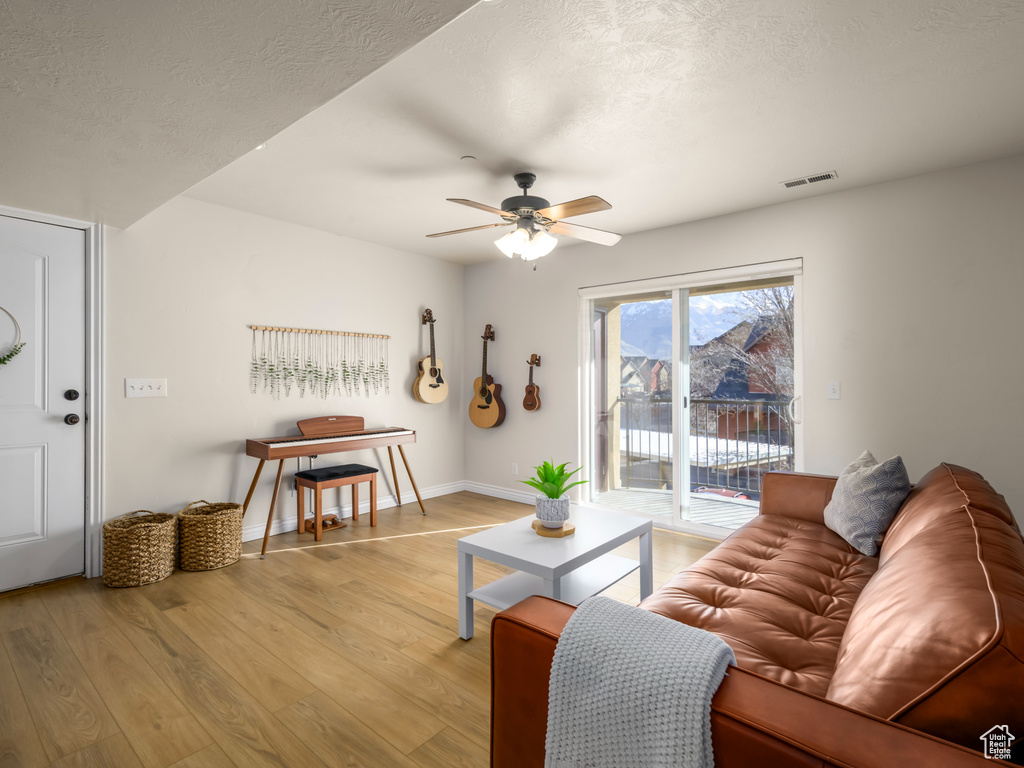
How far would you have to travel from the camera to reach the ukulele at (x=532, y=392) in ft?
15.2

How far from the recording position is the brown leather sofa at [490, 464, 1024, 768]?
2.30ft

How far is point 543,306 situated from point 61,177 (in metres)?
3.27

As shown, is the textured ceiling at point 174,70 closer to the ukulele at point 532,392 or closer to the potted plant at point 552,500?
the potted plant at point 552,500

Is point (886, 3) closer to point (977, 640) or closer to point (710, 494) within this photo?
point (977, 640)

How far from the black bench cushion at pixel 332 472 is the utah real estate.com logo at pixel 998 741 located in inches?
138

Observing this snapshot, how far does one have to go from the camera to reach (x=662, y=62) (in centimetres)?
188

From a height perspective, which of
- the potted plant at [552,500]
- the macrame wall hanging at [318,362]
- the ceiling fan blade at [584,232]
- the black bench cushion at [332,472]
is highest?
the ceiling fan blade at [584,232]

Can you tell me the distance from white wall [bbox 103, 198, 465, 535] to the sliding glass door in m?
1.83

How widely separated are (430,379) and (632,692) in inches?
160

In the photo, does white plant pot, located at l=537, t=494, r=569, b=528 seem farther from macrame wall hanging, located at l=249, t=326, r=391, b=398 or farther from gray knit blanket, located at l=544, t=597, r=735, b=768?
macrame wall hanging, located at l=249, t=326, r=391, b=398

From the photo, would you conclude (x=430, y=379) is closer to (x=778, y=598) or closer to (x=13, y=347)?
(x=13, y=347)

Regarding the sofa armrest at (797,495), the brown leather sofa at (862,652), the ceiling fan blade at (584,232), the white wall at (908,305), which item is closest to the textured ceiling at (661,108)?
the white wall at (908,305)

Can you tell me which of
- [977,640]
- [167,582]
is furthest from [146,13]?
[167,582]

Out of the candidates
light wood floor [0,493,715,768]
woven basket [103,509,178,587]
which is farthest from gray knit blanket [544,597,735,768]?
woven basket [103,509,178,587]
